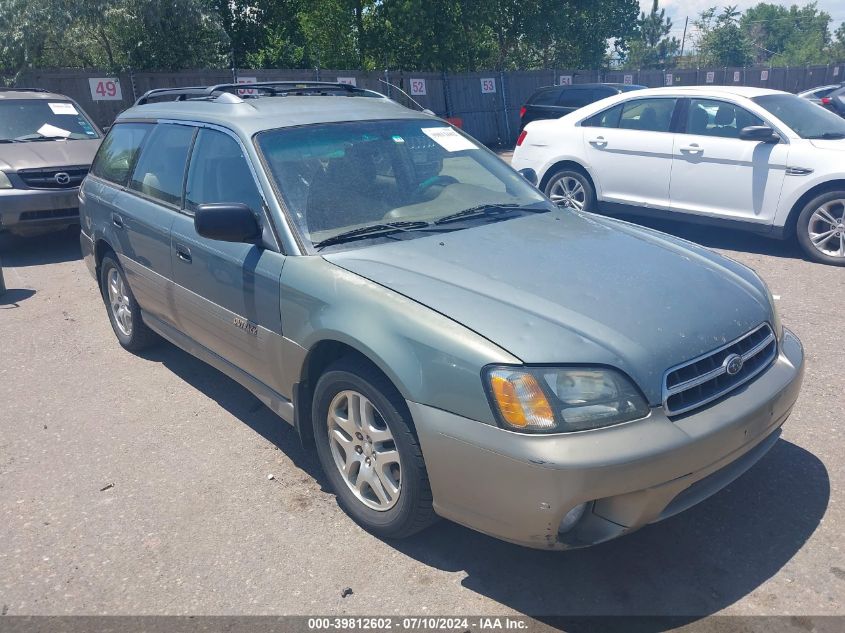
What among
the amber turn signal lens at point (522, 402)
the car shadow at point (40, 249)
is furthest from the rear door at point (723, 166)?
the car shadow at point (40, 249)

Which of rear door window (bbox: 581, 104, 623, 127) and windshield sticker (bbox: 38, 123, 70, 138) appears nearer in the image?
rear door window (bbox: 581, 104, 623, 127)

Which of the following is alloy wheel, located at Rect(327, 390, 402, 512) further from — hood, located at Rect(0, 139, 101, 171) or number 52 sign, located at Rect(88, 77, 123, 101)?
number 52 sign, located at Rect(88, 77, 123, 101)

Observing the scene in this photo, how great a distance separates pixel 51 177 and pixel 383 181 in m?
6.53

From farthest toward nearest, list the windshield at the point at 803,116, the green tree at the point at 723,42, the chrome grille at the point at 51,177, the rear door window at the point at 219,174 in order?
the green tree at the point at 723,42 < the chrome grille at the point at 51,177 < the windshield at the point at 803,116 < the rear door window at the point at 219,174

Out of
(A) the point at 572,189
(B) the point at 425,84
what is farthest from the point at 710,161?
(B) the point at 425,84

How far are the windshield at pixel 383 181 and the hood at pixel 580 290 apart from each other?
226 mm

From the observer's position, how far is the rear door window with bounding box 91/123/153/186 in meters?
5.15

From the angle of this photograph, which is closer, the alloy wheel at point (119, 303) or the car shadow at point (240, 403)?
the car shadow at point (240, 403)

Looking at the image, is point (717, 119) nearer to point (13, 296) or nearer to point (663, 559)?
point (663, 559)

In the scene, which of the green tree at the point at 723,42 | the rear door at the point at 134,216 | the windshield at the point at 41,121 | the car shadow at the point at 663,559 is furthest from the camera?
the green tree at the point at 723,42

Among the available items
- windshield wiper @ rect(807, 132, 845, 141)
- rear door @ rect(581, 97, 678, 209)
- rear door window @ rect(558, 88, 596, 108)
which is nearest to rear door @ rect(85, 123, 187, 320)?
rear door @ rect(581, 97, 678, 209)

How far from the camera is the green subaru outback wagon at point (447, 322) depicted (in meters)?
2.61

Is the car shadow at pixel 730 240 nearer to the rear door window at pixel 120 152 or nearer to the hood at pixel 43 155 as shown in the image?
the rear door window at pixel 120 152

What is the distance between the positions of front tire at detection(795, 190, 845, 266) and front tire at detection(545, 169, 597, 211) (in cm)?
235
